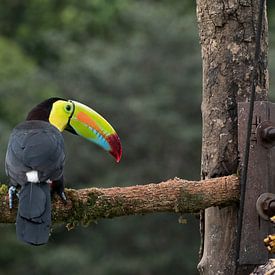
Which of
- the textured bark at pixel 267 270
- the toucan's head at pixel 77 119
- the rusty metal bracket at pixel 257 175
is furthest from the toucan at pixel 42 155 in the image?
the textured bark at pixel 267 270

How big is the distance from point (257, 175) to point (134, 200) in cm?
62

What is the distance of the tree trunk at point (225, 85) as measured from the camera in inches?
201

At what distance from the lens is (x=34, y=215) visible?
457 centimetres

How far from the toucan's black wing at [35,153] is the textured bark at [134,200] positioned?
11cm

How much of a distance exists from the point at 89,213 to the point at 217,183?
0.62m

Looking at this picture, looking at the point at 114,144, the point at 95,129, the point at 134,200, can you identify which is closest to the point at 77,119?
the point at 95,129

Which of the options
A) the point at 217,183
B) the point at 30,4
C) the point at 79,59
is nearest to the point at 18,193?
the point at 217,183

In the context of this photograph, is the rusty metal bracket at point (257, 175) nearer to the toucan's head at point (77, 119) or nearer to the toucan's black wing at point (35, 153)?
the toucan's head at point (77, 119)

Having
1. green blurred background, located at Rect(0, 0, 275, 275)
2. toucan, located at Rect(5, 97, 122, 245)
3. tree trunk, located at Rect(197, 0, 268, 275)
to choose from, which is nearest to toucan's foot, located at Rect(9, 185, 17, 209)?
toucan, located at Rect(5, 97, 122, 245)

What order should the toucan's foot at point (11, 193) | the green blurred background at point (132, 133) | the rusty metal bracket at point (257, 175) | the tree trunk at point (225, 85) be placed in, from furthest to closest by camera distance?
the green blurred background at point (132, 133) → the tree trunk at point (225, 85) → the rusty metal bracket at point (257, 175) → the toucan's foot at point (11, 193)

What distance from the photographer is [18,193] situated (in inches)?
188

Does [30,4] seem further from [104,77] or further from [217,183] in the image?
[217,183]

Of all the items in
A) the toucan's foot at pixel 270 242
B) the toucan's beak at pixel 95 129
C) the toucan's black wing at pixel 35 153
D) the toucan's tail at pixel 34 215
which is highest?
the toucan's beak at pixel 95 129

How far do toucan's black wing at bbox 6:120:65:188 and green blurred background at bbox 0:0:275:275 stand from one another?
35.8 ft
